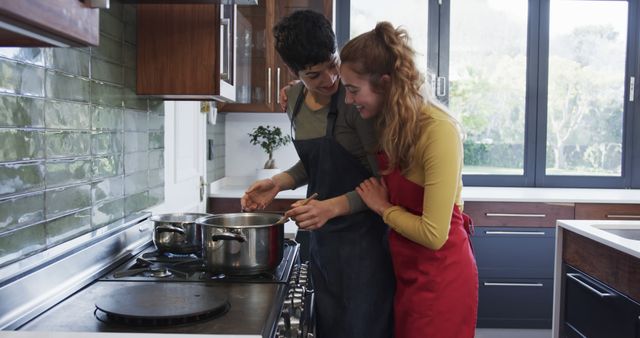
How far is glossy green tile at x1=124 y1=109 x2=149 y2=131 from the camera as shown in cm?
189

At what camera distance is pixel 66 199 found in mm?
1480

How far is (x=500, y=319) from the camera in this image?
133 inches

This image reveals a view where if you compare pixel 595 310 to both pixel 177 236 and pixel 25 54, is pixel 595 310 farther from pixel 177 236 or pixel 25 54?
pixel 25 54

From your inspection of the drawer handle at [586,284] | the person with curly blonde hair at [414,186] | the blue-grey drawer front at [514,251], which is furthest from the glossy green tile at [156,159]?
the blue-grey drawer front at [514,251]

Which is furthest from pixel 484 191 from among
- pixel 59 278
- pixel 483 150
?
pixel 59 278

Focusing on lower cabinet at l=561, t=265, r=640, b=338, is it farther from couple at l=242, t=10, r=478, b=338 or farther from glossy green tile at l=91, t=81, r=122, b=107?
glossy green tile at l=91, t=81, r=122, b=107

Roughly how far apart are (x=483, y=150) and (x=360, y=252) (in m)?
2.53

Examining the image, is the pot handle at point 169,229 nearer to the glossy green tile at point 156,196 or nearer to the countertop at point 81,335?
the glossy green tile at point 156,196

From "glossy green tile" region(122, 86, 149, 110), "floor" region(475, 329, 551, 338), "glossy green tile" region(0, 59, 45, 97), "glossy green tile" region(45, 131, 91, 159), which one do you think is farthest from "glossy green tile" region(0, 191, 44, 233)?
"floor" region(475, 329, 551, 338)

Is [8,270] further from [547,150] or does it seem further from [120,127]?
[547,150]

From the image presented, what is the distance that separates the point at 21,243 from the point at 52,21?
0.75m

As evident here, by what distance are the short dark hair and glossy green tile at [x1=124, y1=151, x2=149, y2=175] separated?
26.4 inches

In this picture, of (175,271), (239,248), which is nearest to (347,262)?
(239,248)

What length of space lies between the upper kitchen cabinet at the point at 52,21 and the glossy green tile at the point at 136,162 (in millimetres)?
1068
